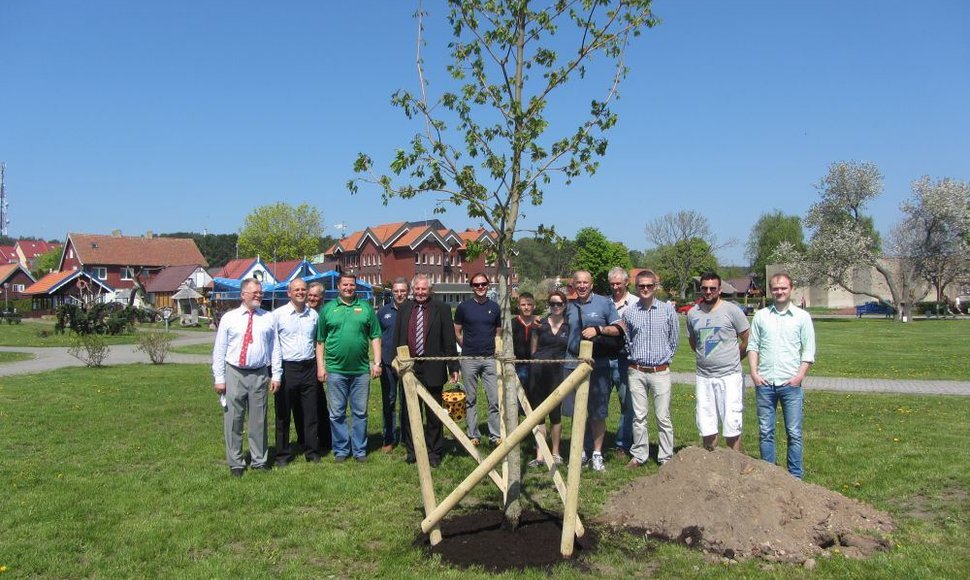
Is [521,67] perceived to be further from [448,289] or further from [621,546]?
[448,289]

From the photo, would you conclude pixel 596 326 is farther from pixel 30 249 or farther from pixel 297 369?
pixel 30 249

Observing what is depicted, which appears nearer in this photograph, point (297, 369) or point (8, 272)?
point (297, 369)

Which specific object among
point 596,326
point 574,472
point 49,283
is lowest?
point 574,472

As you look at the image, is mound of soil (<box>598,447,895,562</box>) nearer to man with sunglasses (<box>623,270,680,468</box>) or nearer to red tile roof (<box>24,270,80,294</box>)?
man with sunglasses (<box>623,270,680,468</box>)

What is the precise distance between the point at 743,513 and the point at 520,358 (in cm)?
304

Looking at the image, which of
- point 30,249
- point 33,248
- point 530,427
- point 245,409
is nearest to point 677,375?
point 245,409

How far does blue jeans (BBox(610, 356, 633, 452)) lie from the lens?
773 cm

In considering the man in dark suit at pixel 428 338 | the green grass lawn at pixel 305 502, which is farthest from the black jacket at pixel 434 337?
the green grass lawn at pixel 305 502

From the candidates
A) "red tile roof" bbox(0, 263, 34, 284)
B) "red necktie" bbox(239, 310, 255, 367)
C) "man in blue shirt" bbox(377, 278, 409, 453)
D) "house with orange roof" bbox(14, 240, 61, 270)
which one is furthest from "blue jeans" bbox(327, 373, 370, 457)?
"house with orange roof" bbox(14, 240, 61, 270)

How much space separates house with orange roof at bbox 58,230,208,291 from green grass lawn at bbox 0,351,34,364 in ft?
172

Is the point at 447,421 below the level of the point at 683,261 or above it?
below

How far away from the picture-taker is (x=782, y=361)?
642cm

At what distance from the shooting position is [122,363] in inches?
792

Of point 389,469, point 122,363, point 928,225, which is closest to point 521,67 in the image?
point 389,469
